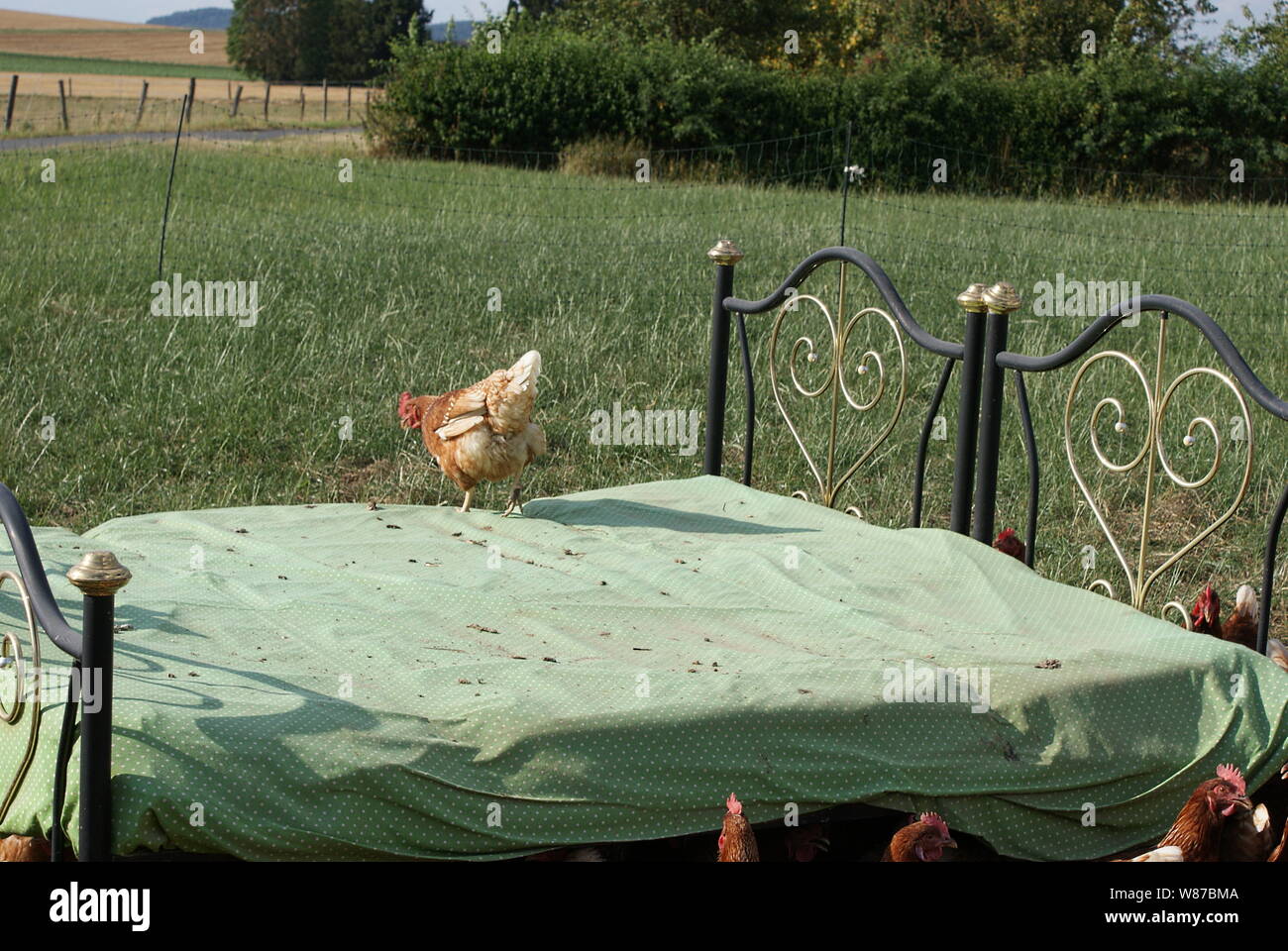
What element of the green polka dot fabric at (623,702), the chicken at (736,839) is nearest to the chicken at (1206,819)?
the green polka dot fabric at (623,702)

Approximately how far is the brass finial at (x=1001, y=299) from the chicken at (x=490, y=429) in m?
1.76

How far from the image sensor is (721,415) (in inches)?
260

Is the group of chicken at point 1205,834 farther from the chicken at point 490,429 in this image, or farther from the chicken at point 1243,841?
the chicken at point 490,429

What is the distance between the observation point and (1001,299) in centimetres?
484

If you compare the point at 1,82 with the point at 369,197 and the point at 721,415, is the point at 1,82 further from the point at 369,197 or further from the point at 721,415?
the point at 721,415

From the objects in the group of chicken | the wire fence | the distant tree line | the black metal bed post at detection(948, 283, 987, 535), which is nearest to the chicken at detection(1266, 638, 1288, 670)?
the group of chicken

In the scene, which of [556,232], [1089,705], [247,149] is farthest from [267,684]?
[247,149]

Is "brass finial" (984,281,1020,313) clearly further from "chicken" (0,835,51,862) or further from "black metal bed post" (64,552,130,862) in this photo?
"chicken" (0,835,51,862)

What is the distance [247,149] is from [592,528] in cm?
1627

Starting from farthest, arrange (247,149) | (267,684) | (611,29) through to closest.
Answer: (611,29) → (247,149) → (267,684)

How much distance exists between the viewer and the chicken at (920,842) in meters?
3.43

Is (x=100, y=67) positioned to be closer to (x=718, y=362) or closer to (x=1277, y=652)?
(x=718, y=362)
